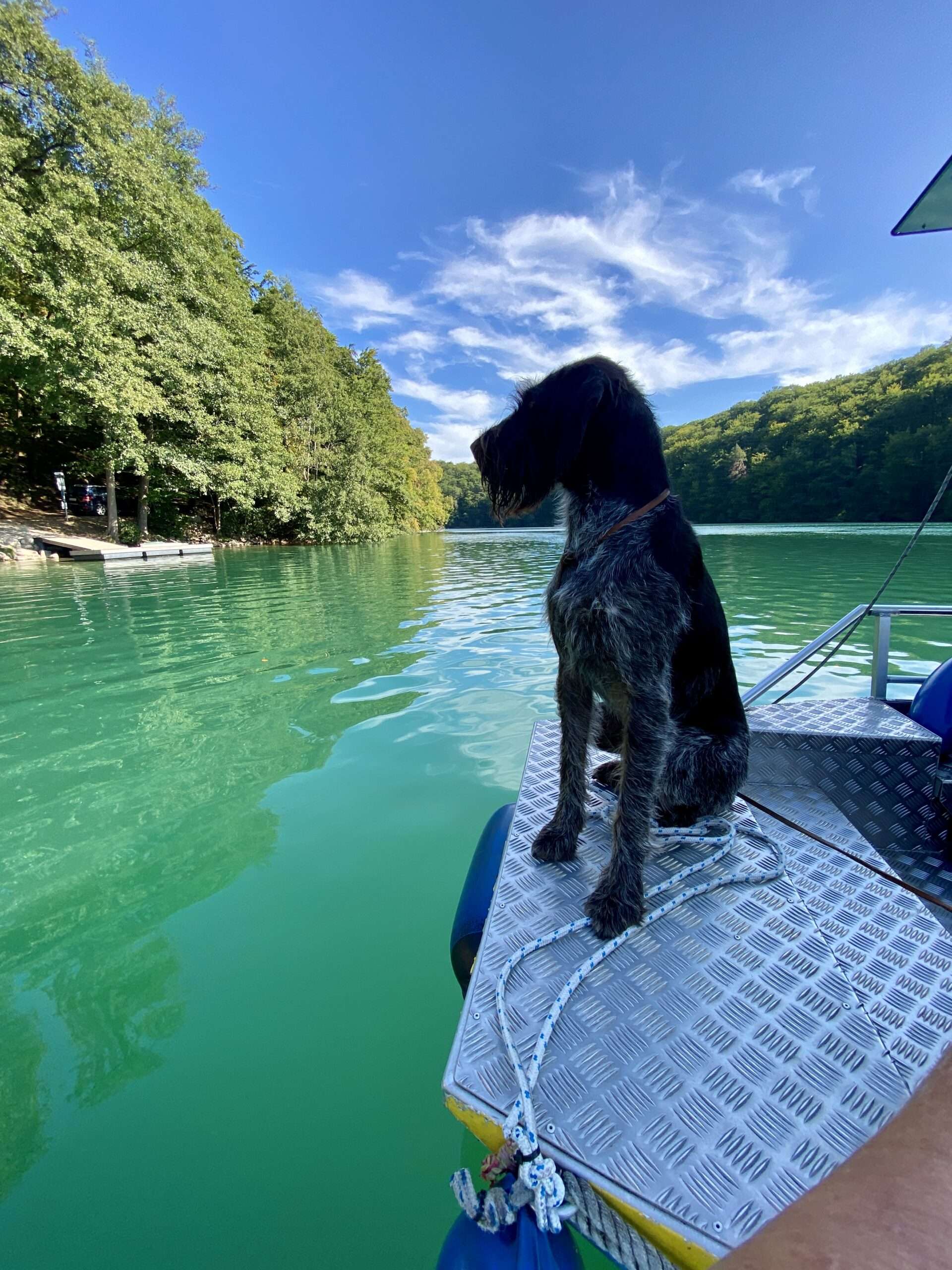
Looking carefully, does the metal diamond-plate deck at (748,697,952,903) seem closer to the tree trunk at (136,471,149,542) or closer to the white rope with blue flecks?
the white rope with blue flecks

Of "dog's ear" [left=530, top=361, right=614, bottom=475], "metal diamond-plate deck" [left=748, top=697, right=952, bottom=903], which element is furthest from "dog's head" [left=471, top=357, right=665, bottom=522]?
"metal diamond-plate deck" [left=748, top=697, right=952, bottom=903]

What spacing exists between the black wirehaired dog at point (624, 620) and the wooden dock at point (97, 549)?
73.7 ft

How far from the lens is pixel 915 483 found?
5303 cm

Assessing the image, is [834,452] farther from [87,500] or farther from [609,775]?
[609,775]

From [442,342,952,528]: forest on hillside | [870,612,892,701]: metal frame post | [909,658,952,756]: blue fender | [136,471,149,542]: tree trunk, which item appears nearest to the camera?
[909,658,952,756]: blue fender

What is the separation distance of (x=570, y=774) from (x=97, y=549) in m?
23.3

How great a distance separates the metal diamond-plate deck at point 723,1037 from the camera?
3.29 ft

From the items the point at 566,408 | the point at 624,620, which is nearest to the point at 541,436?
the point at 566,408

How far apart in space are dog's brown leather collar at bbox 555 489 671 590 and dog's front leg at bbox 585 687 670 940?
54 centimetres

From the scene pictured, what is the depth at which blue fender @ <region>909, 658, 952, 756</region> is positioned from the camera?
8.63 feet

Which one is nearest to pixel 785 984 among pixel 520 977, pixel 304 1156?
pixel 520 977

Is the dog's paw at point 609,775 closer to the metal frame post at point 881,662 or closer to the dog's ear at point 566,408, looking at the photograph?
the dog's ear at point 566,408

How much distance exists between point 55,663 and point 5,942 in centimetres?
539

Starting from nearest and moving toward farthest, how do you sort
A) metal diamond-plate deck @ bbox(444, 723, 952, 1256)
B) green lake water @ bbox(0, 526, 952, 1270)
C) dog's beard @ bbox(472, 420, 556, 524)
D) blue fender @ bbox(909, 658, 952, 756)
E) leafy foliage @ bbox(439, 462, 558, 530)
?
1. metal diamond-plate deck @ bbox(444, 723, 952, 1256)
2. green lake water @ bbox(0, 526, 952, 1270)
3. dog's beard @ bbox(472, 420, 556, 524)
4. blue fender @ bbox(909, 658, 952, 756)
5. leafy foliage @ bbox(439, 462, 558, 530)
